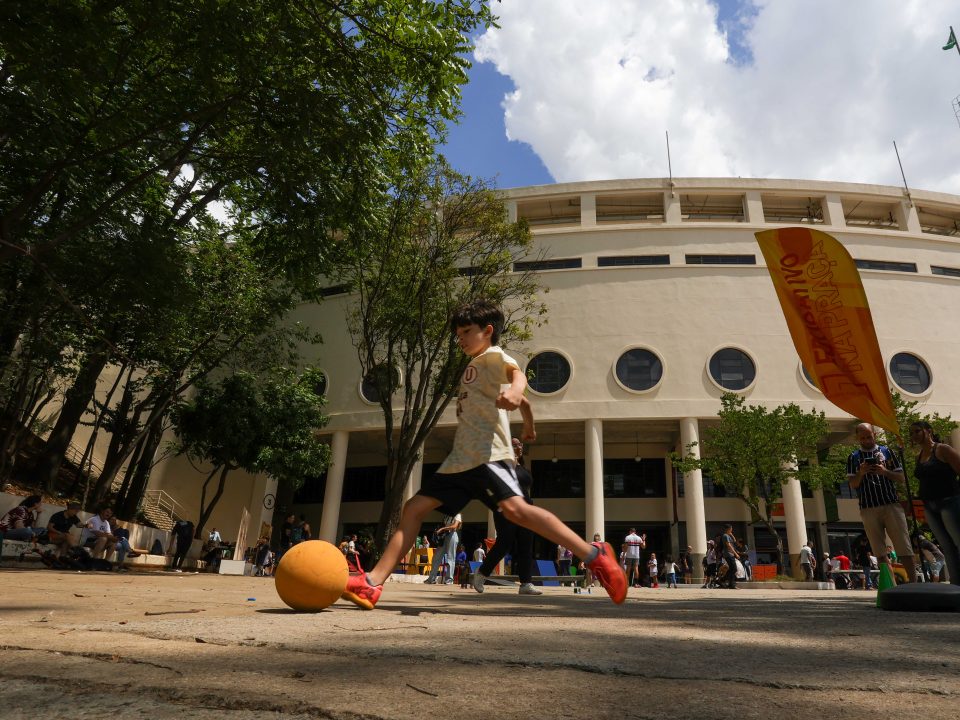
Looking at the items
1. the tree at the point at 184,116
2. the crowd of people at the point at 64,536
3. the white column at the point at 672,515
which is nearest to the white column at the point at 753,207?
the white column at the point at 672,515

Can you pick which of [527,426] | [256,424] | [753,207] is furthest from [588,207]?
[527,426]

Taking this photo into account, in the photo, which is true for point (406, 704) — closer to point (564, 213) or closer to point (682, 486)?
point (682, 486)

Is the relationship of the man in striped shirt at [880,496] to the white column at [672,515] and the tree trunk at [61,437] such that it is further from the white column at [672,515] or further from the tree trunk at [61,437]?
the white column at [672,515]

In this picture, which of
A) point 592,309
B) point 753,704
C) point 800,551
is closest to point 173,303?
point 753,704

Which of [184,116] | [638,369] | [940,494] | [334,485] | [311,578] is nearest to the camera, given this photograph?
[311,578]

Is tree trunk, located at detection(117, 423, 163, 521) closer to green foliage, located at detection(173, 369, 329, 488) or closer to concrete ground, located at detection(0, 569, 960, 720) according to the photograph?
green foliage, located at detection(173, 369, 329, 488)

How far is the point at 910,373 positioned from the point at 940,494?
27.4 meters

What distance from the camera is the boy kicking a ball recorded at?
11.6 feet

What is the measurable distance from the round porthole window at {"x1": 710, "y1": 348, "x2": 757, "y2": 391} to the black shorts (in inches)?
1030

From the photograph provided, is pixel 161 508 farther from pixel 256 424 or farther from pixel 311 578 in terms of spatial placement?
pixel 311 578

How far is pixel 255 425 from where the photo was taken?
71.3 feet

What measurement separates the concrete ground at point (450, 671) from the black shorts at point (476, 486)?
89 centimetres

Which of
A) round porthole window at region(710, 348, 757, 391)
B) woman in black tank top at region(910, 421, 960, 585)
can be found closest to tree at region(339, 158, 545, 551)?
woman in black tank top at region(910, 421, 960, 585)

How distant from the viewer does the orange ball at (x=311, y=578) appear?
336cm
